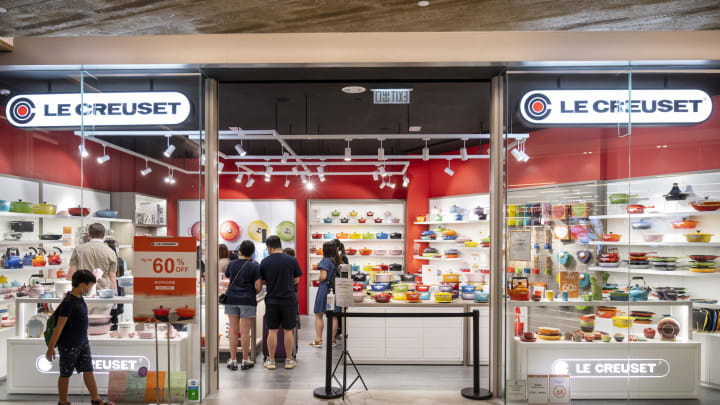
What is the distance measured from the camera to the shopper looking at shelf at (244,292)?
5680 millimetres

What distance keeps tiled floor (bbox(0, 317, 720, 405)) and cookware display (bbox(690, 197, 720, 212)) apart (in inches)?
72.1

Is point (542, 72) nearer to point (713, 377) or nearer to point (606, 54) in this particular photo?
point (606, 54)

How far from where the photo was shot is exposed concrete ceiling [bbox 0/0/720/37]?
125 inches

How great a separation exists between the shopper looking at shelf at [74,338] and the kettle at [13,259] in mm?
1248

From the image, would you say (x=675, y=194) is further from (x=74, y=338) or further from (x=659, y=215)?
(x=74, y=338)

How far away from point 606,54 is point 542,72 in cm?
57

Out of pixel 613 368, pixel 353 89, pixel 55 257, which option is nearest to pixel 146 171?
pixel 55 257

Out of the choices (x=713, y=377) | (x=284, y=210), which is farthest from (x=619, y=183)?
(x=284, y=210)

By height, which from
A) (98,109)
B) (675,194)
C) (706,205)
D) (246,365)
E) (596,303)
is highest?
(98,109)

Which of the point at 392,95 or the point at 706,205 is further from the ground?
the point at 392,95

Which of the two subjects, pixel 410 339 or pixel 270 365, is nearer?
pixel 270 365

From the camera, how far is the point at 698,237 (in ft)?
15.5

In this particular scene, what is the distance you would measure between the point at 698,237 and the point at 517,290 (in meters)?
2.00

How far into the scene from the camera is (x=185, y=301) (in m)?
3.76
